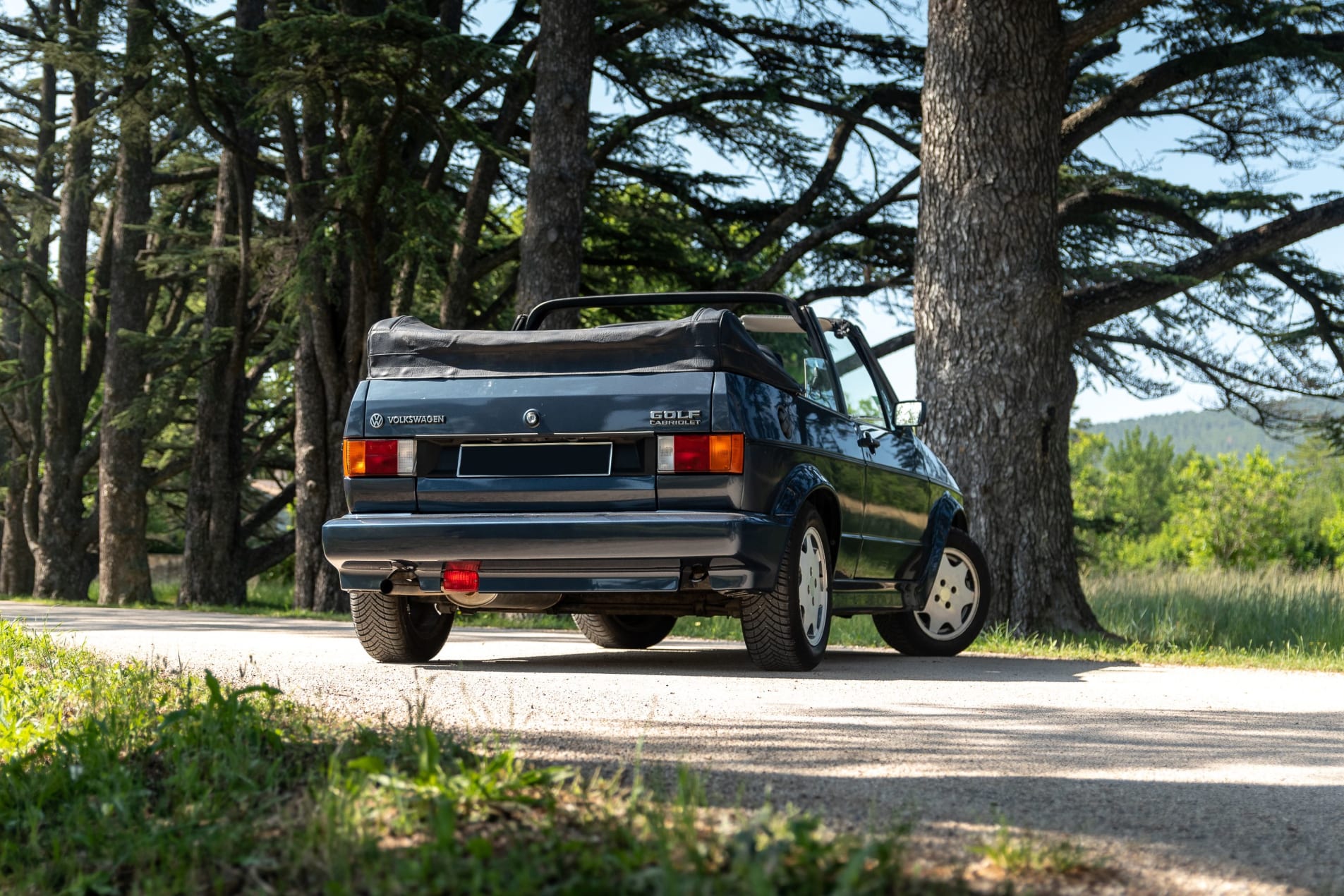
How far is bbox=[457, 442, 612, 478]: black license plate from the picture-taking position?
689 cm

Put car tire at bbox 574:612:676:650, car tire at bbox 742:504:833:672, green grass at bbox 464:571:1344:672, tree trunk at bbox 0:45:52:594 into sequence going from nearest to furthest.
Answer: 1. car tire at bbox 742:504:833:672
2. car tire at bbox 574:612:676:650
3. green grass at bbox 464:571:1344:672
4. tree trunk at bbox 0:45:52:594

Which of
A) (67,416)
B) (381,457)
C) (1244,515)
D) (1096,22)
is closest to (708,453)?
(381,457)

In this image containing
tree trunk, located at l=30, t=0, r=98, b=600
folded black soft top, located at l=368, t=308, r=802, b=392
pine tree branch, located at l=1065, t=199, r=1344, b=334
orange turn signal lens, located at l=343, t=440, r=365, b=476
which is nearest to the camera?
folded black soft top, located at l=368, t=308, r=802, b=392

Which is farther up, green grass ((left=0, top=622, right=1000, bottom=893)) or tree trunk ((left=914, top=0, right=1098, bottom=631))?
tree trunk ((left=914, top=0, right=1098, bottom=631))

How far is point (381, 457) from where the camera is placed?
23.5 feet

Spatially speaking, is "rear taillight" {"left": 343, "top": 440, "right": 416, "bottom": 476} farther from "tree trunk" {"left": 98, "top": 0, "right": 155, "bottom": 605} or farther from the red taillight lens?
"tree trunk" {"left": 98, "top": 0, "right": 155, "bottom": 605}

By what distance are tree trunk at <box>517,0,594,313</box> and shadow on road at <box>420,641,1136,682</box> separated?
652 cm

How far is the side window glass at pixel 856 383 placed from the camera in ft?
28.8

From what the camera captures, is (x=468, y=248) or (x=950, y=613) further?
(x=468, y=248)

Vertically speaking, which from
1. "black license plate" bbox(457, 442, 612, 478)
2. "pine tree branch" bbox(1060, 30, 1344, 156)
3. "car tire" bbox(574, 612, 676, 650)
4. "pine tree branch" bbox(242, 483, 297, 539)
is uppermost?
"pine tree branch" bbox(1060, 30, 1344, 156)

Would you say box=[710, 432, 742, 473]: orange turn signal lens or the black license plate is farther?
the black license plate

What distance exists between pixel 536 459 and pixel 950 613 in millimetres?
3610

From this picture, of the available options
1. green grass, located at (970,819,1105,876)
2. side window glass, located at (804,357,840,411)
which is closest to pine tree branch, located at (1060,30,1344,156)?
side window glass, located at (804,357,840,411)

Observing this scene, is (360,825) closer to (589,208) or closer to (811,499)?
(811,499)
